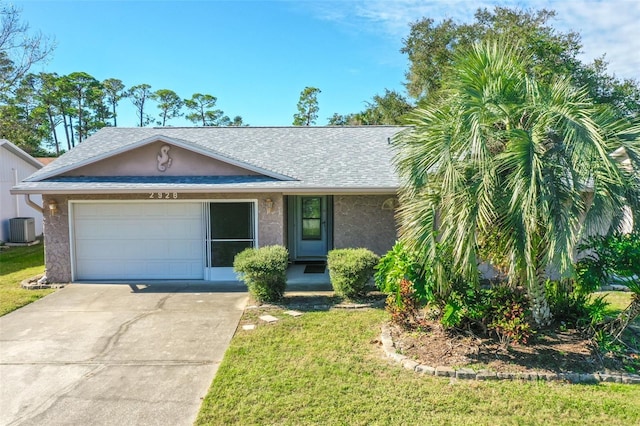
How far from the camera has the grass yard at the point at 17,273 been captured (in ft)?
29.5

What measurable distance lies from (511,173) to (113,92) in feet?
180

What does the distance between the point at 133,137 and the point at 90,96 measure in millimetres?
39778

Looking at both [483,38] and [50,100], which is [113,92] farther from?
[483,38]

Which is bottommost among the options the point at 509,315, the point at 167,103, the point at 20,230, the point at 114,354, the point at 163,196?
the point at 114,354

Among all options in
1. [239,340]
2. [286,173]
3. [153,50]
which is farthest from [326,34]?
[239,340]

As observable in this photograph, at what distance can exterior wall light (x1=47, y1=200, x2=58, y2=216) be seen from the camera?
1030 centimetres

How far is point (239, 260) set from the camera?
28.5 ft

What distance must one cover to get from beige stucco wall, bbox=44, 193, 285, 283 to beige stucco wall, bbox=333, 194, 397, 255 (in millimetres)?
1676

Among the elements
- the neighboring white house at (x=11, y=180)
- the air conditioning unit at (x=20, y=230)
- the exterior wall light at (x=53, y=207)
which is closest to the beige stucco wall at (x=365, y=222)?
the exterior wall light at (x=53, y=207)

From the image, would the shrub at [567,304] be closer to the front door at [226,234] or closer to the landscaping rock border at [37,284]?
the front door at [226,234]

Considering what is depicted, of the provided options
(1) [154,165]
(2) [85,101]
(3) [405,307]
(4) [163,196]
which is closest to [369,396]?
(3) [405,307]

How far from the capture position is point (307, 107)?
45375 mm

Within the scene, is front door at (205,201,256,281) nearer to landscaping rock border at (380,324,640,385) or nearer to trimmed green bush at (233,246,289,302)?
trimmed green bush at (233,246,289,302)

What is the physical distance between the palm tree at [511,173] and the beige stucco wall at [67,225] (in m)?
4.61
